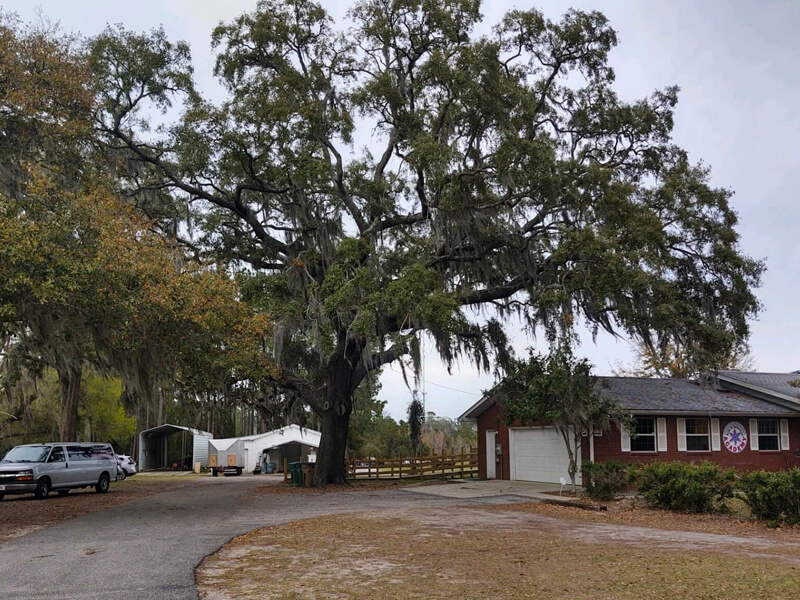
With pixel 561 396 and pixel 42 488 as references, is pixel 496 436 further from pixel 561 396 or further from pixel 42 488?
pixel 42 488

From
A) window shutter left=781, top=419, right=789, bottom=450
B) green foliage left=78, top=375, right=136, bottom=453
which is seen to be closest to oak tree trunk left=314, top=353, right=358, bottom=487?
window shutter left=781, top=419, right=789, bottom=450

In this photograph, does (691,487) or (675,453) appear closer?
(691,487)

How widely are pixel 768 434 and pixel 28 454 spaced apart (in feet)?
83.0

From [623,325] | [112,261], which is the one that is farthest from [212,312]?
[623,325]

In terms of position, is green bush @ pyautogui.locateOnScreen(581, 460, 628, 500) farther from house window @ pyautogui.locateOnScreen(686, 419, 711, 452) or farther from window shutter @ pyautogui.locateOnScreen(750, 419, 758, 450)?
window shutter @ pyautogui.locateOnScreen(750, 419, 758, 450)

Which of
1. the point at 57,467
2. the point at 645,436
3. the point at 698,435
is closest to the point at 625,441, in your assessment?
the point at 645,436

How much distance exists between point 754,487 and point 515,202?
389 inches

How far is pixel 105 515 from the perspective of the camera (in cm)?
1658

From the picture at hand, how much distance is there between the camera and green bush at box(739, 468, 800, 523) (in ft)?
47.0

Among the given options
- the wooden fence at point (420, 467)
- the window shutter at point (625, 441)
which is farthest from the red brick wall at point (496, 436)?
the window shutter at point (625, 441)

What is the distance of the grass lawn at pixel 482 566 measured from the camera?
8078 mm

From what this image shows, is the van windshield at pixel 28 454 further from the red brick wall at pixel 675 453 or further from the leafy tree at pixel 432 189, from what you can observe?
the red brick wall at pixel 675 453

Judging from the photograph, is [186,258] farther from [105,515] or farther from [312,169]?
[105,515]

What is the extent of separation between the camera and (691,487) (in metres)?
16.5
